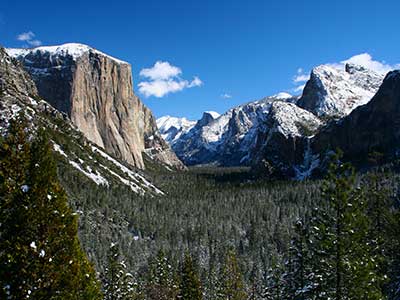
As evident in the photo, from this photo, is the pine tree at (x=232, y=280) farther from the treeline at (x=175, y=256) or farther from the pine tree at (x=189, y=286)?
the pine tree at (x=189, y=286)

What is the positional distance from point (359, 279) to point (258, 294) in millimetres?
59564

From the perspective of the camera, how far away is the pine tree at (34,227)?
13414mm

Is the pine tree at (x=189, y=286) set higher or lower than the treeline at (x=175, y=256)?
lower

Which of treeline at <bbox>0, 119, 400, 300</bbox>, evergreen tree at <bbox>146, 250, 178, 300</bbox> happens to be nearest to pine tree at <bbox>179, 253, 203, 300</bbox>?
treeline at <bbox>0, 119, 400, 300</bbox>

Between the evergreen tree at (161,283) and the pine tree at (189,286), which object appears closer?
the pine tree at (189,286)

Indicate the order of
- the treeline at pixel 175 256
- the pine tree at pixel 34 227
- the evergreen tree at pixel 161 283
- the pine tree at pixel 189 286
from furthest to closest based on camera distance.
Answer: the evergreen tree at pixel 161 283
the pine tree at pixel 189 286
the treeline at pixel 175 256
the pine tree at pixel 34 227

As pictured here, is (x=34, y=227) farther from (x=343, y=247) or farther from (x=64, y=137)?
(x=64, y=137)

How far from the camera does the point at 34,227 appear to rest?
13977 mm

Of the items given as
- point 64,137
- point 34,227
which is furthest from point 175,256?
point 64,137

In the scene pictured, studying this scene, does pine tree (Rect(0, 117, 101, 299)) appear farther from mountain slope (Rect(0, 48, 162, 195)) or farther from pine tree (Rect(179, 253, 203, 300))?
mountain slope (Rect(0, 48, 162, 195))

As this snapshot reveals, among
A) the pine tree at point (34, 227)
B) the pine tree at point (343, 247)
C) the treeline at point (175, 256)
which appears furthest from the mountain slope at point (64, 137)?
the pine tree at point (34, 227)

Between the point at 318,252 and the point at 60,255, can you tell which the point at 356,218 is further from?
the point at 60,255

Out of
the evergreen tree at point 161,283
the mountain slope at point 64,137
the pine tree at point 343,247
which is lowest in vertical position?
the evergreen tree at point 161,283

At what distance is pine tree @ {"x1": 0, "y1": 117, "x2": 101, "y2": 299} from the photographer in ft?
44.0
